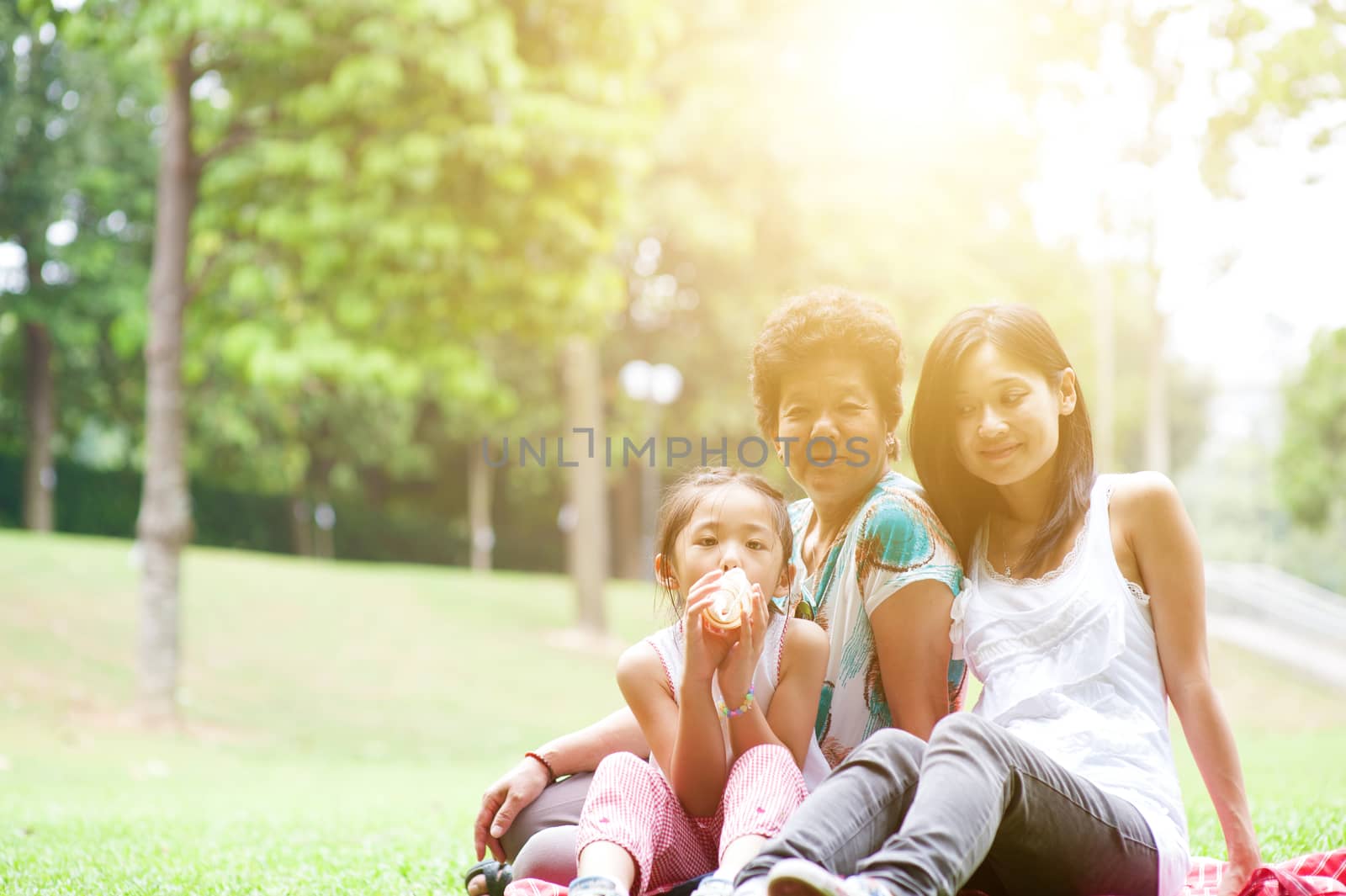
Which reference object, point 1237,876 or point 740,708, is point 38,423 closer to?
point 740,708

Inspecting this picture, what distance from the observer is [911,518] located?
2.87 metres

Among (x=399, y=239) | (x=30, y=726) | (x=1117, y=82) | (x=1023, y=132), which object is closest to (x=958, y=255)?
(x=1023, y=132)

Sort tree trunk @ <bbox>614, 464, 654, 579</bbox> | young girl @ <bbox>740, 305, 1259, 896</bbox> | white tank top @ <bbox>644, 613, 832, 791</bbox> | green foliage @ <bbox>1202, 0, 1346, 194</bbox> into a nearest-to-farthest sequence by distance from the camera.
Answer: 1. young girl @ <bbox>740, 305, 1259, 896</bbox>
2. white tank top @ <bbox>644, 613, 832, 791</bbox>
3. green foliage @ <bbox>1202, 0, 1346, 194</bbox>
4. tree trunk @ <bbox>614, 464, 654, 579</bbox>

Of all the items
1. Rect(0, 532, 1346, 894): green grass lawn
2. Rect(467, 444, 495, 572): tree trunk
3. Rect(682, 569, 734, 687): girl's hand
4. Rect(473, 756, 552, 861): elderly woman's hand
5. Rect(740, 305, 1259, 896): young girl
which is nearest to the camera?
Rect(740, 305, 1259, 896): young girl

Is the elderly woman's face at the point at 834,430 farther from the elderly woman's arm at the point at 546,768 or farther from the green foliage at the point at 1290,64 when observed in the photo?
the green foliage at the point at 1290,64

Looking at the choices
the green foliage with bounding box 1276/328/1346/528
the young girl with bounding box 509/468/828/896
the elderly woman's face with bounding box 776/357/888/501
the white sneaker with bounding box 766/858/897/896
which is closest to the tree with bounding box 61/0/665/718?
the elderly woman's face with bounding box 776/357/888/501

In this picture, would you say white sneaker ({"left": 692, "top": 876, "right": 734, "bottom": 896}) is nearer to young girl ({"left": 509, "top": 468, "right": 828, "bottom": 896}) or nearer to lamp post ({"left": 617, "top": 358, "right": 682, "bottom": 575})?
young girl ({"left": 509, "top": 468, "right": 828, "bottom": 896})

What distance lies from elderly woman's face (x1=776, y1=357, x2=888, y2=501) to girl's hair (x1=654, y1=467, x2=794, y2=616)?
0.11m

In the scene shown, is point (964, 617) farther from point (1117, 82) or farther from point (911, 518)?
point (1117, 82)

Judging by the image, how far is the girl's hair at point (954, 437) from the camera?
9.67 feet

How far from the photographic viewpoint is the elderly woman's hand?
3.06 m

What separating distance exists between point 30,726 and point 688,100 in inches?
365

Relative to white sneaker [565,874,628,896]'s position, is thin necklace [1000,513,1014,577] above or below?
above

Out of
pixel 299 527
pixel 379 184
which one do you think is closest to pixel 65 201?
pixel 299 527
